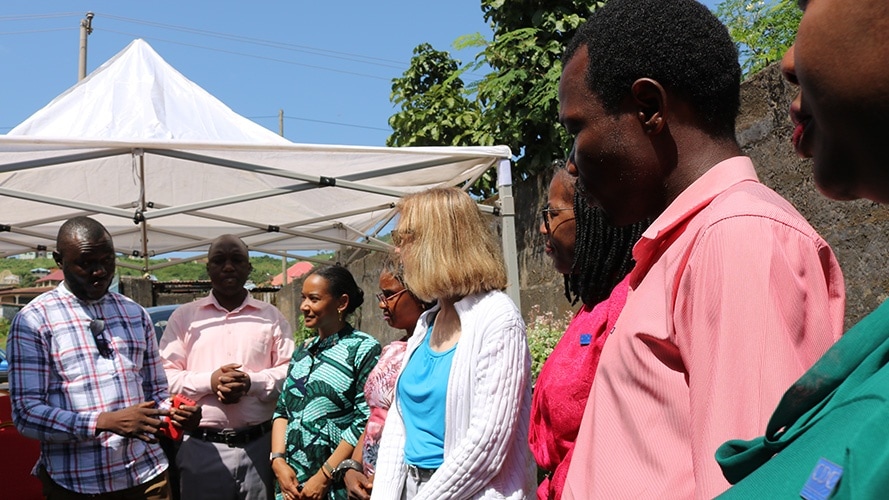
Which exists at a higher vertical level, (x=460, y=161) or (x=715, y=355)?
(x=460, y=161)

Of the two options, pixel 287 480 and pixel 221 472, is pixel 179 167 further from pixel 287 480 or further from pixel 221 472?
pixel 287 480

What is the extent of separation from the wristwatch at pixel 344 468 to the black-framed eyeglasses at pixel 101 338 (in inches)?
45.5

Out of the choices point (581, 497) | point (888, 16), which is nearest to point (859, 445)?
point (888, 16)

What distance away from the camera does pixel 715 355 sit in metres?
1.11

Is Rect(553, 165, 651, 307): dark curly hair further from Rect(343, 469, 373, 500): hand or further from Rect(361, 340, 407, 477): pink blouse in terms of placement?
Rect(343, 469, 373, 500): hand

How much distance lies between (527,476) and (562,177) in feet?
3.19

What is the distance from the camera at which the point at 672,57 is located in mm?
1428

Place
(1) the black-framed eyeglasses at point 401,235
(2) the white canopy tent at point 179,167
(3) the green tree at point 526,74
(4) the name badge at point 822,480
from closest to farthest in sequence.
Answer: (4) the name badge at point 822,480 → (1) the black-framed eyeglasses at point 401,235 → (2) the white canopy tent at point 179,167 → (3) the green tree at point 526,74

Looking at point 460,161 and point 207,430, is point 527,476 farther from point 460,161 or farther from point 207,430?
point 460,161

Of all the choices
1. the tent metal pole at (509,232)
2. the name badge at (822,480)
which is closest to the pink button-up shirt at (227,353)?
the tent metal pole at (509,232)

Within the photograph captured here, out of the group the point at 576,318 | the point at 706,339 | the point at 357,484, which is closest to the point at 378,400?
the point at 357,484

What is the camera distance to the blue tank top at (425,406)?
2.78 metres

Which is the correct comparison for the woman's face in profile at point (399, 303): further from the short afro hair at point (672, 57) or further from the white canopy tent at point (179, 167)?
the short afro hair at point (672, 57)

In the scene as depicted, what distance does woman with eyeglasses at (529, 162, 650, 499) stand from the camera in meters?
2.20
